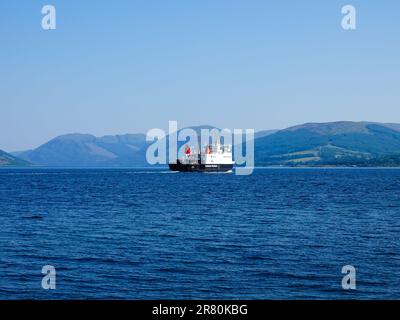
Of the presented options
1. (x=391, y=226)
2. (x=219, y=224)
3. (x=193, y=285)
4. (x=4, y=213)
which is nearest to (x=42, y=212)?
(x=4, y=213)

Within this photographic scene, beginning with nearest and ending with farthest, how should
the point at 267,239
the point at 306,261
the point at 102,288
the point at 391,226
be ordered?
the point at 102,288, the point at 306,261, the point at 267,239, the point at 391,226

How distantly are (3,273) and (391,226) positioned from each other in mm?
36112

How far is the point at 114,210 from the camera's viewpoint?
230 ft

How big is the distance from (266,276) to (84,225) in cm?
2844

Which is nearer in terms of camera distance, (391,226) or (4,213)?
(391,226)

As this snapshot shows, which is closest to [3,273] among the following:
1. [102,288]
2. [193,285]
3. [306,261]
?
[102,288]

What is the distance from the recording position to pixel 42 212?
226 feet

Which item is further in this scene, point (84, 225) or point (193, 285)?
point (84, 225)

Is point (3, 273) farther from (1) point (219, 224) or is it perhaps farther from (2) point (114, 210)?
(2) point (114, 210)

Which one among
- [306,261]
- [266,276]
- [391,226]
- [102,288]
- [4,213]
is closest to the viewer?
[102,288]

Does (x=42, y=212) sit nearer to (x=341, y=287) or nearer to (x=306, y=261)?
(x=306, y=261)

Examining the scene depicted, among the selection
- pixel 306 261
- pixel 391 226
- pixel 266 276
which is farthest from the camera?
pixel 391 226

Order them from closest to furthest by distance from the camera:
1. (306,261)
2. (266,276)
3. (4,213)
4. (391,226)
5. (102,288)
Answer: (102,288) < (266,276) < (306,261) < (391,226) < (4,213)

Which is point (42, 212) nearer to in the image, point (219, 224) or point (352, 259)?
point (219, 224)
